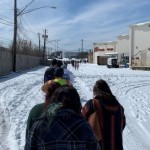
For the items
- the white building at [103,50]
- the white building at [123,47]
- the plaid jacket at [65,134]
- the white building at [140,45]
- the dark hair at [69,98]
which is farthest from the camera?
the white building at [103,50]

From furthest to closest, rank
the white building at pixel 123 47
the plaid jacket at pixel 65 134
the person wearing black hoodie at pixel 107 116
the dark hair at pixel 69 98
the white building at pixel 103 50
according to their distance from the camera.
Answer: the white building at pixel 103 50, the white building at pixel 123 47, the person wearing black hoodie at pixel 107 116, the dark hair at pixel 69 98, the plaid jacket at pixel 65 134

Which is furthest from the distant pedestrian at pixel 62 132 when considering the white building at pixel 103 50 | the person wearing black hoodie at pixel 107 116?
the white building at pixel 103 50

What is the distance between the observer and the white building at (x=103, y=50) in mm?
106012

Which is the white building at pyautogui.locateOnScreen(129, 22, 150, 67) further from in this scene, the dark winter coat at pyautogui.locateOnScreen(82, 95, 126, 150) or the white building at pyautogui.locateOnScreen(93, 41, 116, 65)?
the dark winter coat at pyautogui.locateOnScreen(82, 95, 126, 150)

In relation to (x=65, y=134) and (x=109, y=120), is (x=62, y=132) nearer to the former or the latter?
(x=65, y=134)

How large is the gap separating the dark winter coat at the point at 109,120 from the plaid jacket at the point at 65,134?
1.73 metres

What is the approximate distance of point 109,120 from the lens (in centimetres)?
470

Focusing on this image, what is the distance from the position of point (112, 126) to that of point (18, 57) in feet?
135

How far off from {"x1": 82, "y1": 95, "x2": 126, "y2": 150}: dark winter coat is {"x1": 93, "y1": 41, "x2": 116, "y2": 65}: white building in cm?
10038

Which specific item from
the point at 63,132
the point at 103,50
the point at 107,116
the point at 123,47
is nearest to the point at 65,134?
the point at 63,132

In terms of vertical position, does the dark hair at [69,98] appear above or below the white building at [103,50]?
below

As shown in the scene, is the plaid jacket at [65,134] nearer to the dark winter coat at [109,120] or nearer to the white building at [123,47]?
the dark winter coat at [109,120]

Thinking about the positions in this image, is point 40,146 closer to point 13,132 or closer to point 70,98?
point 70,98

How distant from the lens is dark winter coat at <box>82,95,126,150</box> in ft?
15.3
